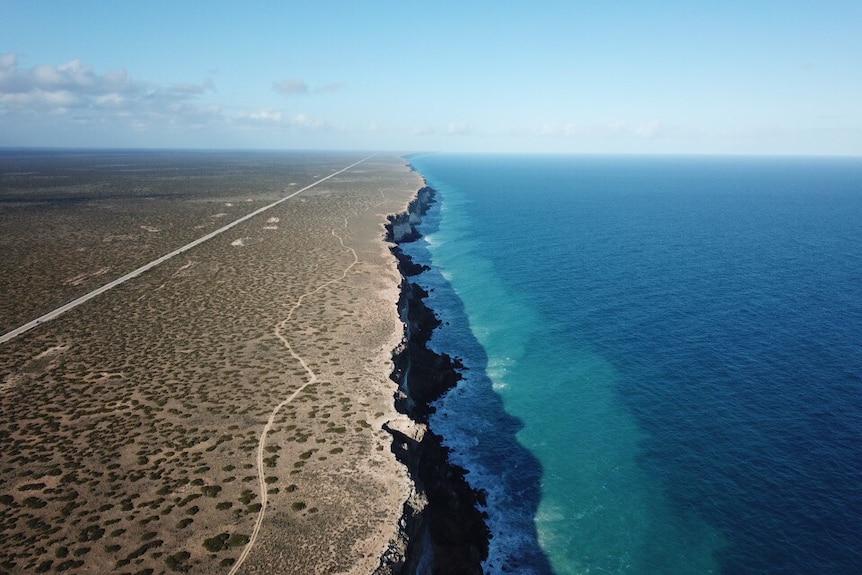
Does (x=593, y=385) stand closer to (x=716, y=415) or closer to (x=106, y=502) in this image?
(x=716, y=415)

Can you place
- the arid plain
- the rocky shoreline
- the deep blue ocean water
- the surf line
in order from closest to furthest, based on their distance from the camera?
the arid plain < the rocky shoreline < the deep blue ocean water < the surf line

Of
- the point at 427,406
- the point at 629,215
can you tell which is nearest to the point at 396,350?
the point at 427,406

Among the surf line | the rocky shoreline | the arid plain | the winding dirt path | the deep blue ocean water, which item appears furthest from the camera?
the surf line

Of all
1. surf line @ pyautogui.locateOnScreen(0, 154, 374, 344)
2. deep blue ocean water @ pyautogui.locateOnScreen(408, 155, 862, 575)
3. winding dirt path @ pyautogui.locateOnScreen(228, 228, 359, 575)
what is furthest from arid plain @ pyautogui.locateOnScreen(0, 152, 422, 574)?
deep blue ocean water @ pyautogui.locateOnScreen(408, 155, 862, 575)

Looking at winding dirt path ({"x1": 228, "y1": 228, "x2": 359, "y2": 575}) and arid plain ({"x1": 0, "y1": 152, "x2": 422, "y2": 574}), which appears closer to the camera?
winding dirt path ({"x1": 228, "y1": 228, "x2": 359, "y2": 575})

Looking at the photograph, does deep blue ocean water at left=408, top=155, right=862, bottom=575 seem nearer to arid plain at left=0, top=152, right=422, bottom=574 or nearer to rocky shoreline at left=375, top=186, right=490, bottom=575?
rocky shoreline at left=375, top=186, right=490, bottom=575

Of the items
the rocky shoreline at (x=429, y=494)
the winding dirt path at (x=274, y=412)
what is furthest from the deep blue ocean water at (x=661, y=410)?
the winding dirt path at (x=274, y=412)
